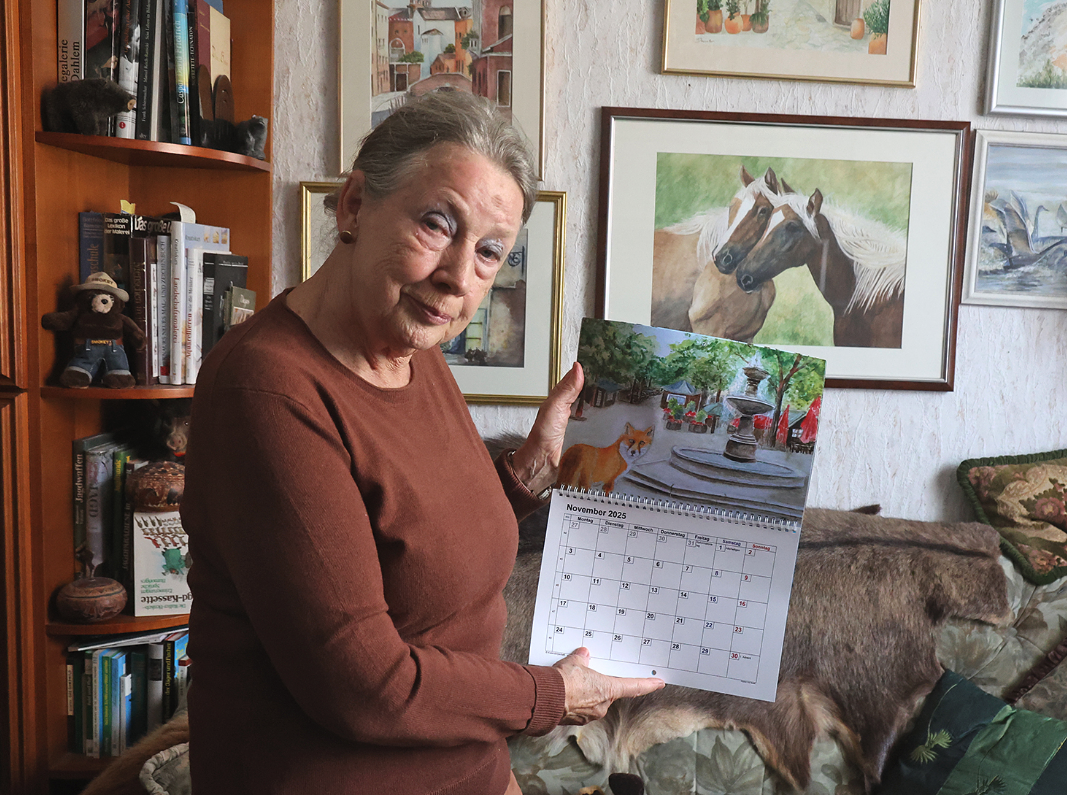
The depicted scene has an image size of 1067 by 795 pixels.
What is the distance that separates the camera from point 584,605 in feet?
3.91

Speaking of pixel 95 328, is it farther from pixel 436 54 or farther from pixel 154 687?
pixel 436 54

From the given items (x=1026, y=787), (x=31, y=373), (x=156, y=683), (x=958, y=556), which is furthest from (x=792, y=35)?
(x=156, y=683)

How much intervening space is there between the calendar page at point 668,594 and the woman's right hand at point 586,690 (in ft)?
0.20

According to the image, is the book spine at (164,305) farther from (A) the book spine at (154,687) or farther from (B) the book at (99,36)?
(A) the book spine at (154,687)

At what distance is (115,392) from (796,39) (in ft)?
5.52

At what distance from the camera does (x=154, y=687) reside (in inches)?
69.2

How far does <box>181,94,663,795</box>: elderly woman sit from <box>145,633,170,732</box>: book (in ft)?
3.26

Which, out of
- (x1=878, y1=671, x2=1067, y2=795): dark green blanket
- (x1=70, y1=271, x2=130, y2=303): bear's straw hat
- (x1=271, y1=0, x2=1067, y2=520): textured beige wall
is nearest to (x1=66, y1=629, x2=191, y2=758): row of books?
(x1=70, y1=271, x2=130, y2=303): bear's straw hat

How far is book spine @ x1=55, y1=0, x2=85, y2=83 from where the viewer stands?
1579mm

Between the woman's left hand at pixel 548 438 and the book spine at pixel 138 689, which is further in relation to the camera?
the book spine at pixel 138 689

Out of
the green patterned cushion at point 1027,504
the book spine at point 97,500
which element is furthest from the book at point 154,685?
the green patterned cushion at point 1027,504

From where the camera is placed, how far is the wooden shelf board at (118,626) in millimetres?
1662

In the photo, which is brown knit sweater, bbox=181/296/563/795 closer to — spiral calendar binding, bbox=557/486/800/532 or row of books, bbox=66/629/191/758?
spiral calendar binding, bbox=557/486/800/532

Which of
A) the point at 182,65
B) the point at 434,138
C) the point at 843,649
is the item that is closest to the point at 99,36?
the point at 182,65
